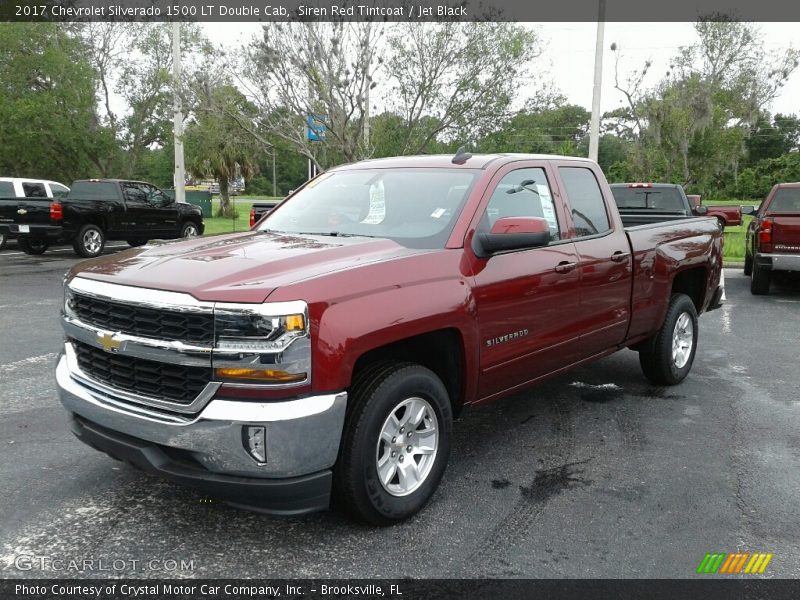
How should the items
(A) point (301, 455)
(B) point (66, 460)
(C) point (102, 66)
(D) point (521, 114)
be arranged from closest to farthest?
1. (A) point (301, 455)
2. (B) point (66, 460)
3. (D) point (521, 114)
4. (C) point (102, 66)

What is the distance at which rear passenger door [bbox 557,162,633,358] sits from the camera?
16.1 feet

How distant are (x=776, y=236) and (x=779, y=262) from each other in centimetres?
40

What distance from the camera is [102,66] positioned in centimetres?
2784

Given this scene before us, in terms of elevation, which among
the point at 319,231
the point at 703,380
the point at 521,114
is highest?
the point at 521,114

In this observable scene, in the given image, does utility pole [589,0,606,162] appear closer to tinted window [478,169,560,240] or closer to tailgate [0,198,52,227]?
tailgate [0,198,52,227]

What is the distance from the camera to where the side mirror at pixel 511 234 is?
393cm

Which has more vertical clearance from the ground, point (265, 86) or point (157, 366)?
point (265, 86)

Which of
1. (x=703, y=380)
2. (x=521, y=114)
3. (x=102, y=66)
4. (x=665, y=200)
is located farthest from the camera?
(x=102, y=66)

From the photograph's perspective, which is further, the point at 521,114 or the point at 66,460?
the point at 521,114

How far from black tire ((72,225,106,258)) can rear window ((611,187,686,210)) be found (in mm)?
12103

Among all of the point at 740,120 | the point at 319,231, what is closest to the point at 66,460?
the point at 319,231

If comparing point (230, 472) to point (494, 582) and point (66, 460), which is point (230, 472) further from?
point (66, 460)

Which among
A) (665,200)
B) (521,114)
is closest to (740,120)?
(521,114)

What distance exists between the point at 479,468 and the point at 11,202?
628 inches
